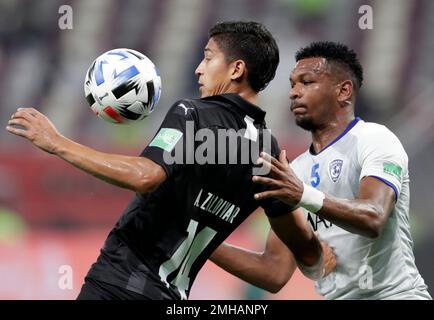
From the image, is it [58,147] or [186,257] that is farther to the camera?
[186,257]

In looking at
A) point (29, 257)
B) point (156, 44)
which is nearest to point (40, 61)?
point (156, 44)

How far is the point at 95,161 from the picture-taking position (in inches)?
128

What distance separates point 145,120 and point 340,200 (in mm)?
6232

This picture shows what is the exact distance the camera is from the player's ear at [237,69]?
152 inches

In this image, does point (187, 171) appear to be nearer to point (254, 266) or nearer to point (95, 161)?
point (95, 161)

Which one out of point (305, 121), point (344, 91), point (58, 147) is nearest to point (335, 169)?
point (305, 121)

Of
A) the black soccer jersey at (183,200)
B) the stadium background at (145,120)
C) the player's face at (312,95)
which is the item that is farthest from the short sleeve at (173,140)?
the stadium background at (145,120)

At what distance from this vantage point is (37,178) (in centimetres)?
951

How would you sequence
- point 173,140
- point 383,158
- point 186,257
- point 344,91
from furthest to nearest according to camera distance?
point 344,91 → point 383,158 → point 186,257 → point 173,140

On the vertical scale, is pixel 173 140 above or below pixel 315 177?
above

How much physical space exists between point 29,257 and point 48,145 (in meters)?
5.76

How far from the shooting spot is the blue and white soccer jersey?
4395 millimetres
